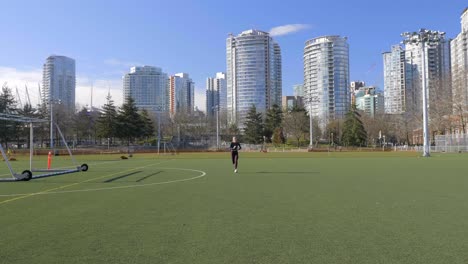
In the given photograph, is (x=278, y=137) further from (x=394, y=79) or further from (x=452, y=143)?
(x=452, y=143)

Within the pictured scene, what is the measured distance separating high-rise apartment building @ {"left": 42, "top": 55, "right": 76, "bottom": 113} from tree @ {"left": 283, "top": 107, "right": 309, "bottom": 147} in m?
63.4

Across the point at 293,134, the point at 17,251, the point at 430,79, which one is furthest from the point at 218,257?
the point at 293,134

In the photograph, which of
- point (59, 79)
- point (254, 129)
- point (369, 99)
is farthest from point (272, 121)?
point (59, 79)

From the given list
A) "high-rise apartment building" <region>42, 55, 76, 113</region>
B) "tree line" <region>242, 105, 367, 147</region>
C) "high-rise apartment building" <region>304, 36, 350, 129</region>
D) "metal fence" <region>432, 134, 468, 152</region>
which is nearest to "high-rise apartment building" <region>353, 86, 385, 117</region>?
"high-rise apartment building" <region>304, 36, 350, 129</region>

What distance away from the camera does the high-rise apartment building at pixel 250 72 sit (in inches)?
5212

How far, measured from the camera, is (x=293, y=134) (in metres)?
102

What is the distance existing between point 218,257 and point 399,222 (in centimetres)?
378

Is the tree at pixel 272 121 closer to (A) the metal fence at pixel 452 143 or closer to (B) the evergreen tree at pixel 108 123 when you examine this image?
(B) the evergreen tree at pixel 108 123

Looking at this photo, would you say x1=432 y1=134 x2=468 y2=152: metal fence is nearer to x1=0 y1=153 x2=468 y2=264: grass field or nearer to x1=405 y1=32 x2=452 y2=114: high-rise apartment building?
x1=405 y1=32 x2=452 y2=114: high-rise apartment building

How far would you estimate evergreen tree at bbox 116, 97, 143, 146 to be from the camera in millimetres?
85188

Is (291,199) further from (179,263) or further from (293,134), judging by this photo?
(293,134)

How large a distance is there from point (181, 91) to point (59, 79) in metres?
53.1

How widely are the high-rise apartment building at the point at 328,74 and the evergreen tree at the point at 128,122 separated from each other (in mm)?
45097

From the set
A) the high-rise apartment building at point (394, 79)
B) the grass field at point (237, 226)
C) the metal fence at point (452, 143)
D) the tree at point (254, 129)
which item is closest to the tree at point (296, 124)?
the tree at point (254, 129)
